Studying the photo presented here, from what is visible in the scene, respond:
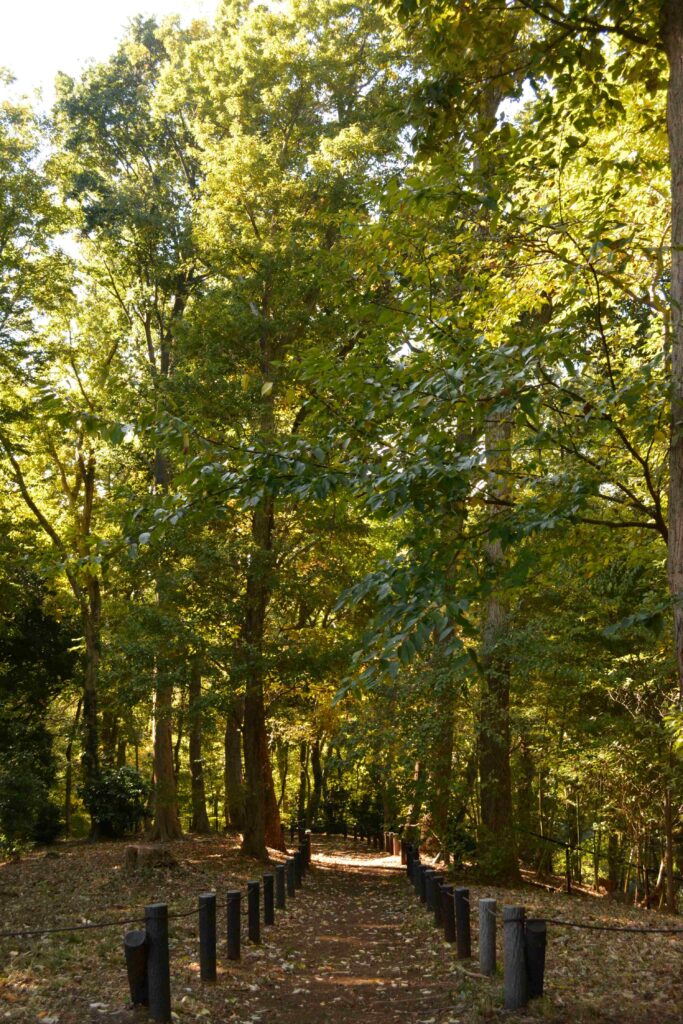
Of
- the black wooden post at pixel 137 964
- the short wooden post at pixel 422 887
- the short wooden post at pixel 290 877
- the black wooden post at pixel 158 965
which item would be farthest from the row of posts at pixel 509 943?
the short wooden post at pixel 290 877

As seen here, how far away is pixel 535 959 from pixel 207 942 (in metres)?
2.85

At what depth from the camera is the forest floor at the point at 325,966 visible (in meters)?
6.38

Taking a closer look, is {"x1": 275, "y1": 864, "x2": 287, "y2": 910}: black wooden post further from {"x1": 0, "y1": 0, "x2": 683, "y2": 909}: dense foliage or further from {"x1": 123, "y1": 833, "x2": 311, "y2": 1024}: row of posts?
{"x1": 0, "y1": 0, "x2": 683, "y2": 909}: dense foliage

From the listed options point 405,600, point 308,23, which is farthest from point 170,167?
point 405,600

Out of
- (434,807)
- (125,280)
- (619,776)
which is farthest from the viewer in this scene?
(125,280)

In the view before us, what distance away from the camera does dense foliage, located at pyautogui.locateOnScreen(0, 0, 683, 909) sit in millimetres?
5309

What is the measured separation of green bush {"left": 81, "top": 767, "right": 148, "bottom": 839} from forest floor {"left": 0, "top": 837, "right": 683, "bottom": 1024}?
6884 mm

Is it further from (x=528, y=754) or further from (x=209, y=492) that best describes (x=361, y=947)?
(x=528, y=754)

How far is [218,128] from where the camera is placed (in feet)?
61.0

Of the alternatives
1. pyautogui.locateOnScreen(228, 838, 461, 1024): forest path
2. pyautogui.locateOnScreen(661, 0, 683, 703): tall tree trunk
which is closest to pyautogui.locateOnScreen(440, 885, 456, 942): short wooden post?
pyautogui.locateOnScreen(228, 838, 461, 1024): forest path

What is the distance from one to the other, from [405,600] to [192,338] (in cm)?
1280

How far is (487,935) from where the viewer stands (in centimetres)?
725

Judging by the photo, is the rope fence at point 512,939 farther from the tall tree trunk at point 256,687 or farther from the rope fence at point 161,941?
the tall tree trunk at point 256,687

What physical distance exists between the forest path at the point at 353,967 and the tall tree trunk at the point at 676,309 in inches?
156
